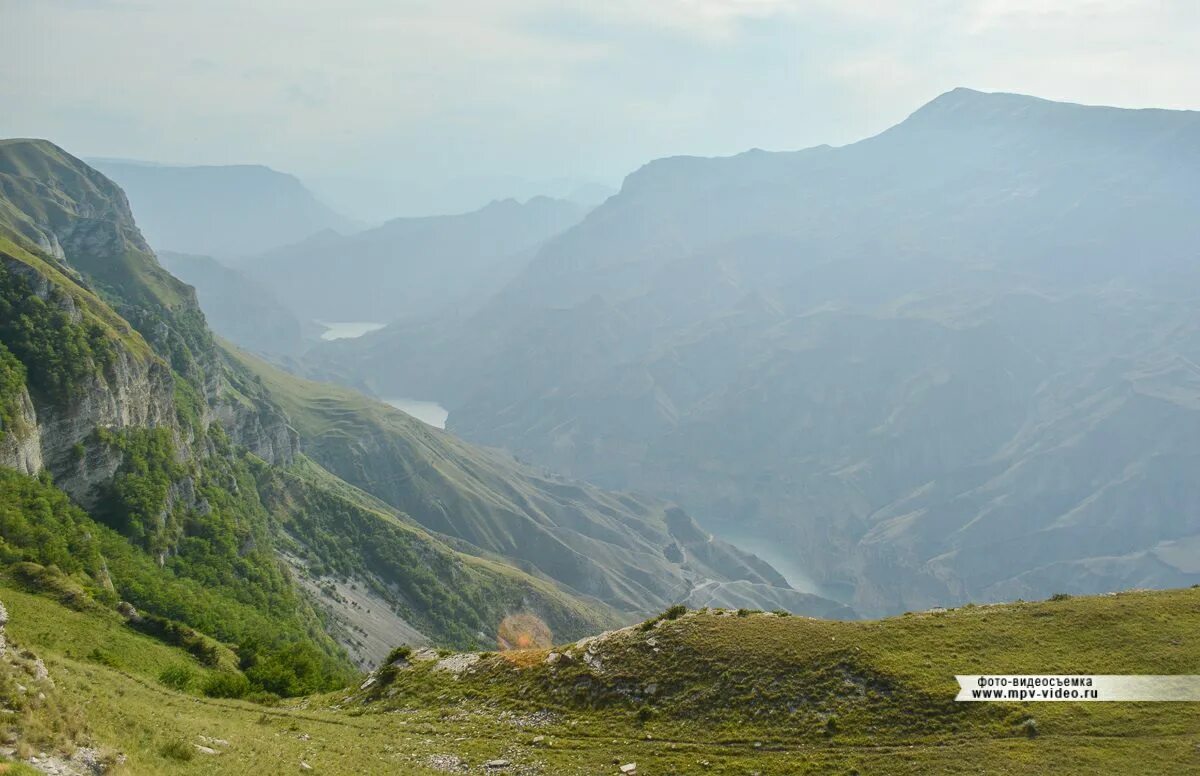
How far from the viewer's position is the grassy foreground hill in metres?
34.3

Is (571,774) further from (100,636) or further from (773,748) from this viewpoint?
(100,636)

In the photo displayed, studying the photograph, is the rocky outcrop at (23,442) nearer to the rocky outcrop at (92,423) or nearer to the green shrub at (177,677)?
the rocky outcrop at (92,423)

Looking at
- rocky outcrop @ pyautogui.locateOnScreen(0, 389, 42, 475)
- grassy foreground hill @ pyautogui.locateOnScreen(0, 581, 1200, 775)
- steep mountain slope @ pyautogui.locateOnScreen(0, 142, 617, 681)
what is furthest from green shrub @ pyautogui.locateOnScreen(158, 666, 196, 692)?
rocky outcrop @ pyautogui.locateOnScreen(0, 389, 42, 475)

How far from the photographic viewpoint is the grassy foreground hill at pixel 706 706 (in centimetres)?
3431

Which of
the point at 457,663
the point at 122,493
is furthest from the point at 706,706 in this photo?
the point at 122,493

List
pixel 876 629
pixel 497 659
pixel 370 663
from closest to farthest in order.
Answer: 1. pixel 876 629
2. pixel 497 659
3. pixel 370 663

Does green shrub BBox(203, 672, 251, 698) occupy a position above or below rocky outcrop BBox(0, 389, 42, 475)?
below

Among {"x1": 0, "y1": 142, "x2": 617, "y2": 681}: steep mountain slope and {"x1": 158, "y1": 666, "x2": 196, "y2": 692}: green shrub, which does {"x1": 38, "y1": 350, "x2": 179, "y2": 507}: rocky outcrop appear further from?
{"x1": 158, "y1": 666, "x2": 196, "y2": 692}: green shrub

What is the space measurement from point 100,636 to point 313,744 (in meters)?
26.2

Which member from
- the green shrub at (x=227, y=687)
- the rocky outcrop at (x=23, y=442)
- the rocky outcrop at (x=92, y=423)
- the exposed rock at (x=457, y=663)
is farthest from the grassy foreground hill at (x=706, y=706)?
the rocky outcrop at (x=92, y=423)

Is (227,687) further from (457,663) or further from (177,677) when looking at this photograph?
(457,663)

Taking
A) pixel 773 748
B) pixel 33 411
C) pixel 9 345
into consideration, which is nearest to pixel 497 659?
pixel 773 748

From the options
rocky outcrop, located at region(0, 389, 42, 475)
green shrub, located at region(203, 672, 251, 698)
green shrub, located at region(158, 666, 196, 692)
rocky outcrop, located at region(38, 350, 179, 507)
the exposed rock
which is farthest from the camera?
rocky outcrop, located at region(38, 350, 179, 507)

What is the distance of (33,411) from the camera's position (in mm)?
90375
